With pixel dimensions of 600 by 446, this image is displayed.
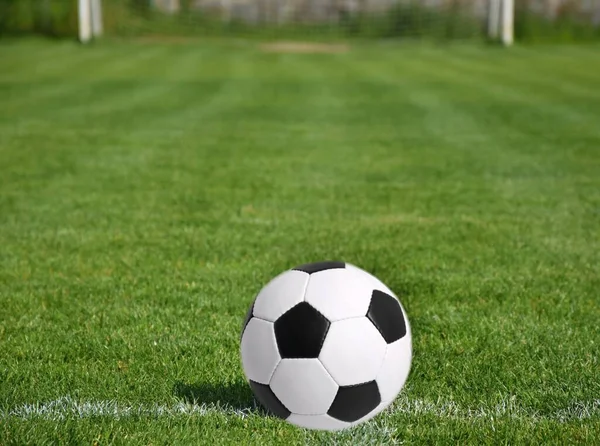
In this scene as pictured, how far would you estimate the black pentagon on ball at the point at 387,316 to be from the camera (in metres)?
3.75

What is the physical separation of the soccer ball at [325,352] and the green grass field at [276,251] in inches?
5.3

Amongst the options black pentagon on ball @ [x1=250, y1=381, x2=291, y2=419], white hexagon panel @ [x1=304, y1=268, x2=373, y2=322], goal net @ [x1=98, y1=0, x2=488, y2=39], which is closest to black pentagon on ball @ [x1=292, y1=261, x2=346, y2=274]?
white hexagon panel @ [x1=304, y1=268, x2=373, y2=322]

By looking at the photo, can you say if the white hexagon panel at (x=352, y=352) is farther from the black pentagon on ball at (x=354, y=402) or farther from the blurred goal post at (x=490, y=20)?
the blurred goal post at (x=490, y=20)

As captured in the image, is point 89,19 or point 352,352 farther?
point 89,19

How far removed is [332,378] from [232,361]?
101 centimetres

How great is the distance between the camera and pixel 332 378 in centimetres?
358

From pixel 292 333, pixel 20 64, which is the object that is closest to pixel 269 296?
pixel 292 333

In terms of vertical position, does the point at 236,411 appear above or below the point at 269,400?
below

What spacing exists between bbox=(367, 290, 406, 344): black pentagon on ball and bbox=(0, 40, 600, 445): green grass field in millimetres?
386

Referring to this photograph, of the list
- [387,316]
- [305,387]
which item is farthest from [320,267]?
[305,387]

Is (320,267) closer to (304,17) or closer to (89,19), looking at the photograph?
(89,19)

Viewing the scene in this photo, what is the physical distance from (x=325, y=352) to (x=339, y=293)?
1.05 feet

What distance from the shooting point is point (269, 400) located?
3.69 m

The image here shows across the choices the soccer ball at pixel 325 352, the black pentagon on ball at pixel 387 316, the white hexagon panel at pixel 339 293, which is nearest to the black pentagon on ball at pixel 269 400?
the soccer ball at pixel 325 352
